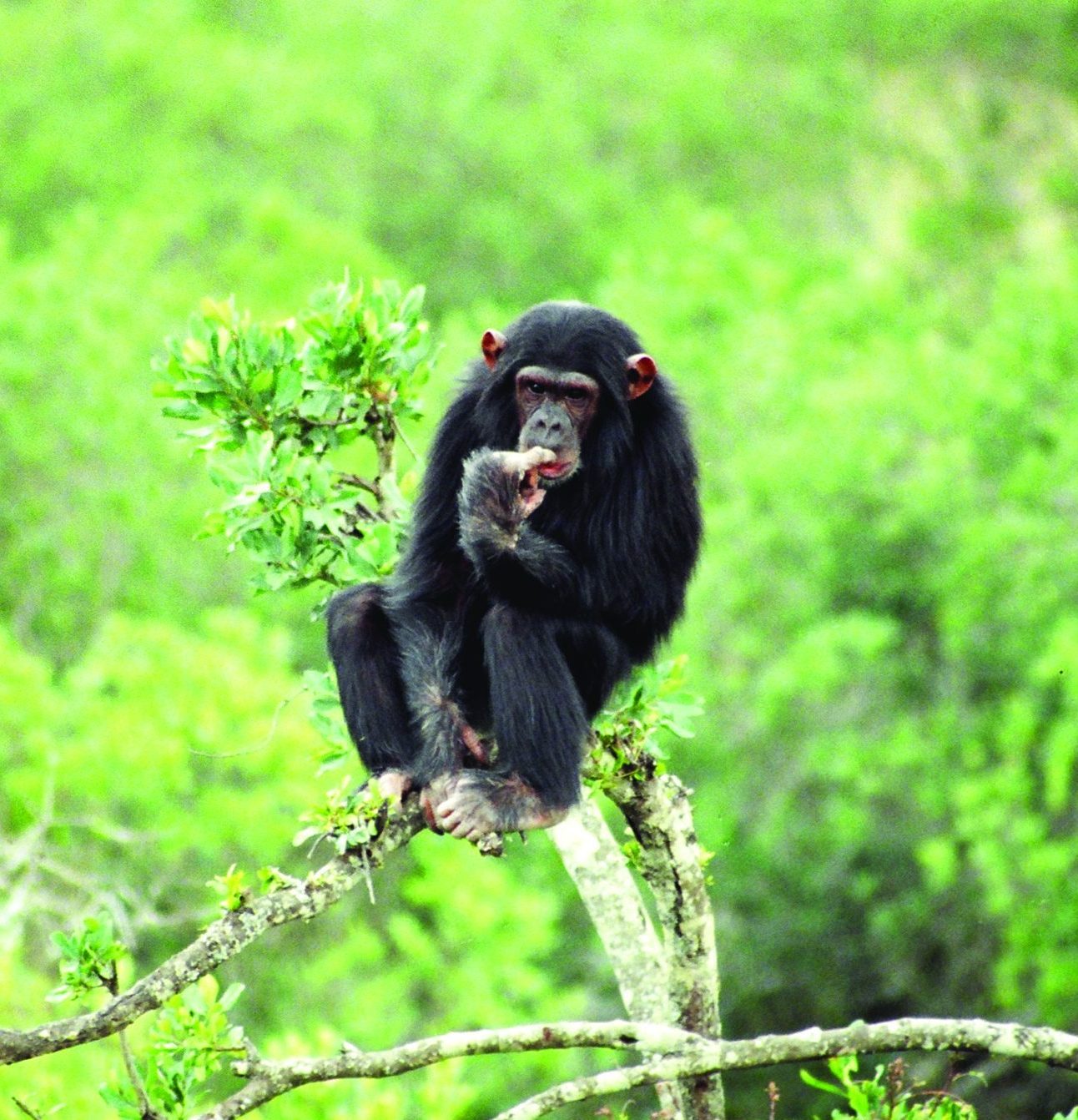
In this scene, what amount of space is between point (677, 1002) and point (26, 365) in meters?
19.3

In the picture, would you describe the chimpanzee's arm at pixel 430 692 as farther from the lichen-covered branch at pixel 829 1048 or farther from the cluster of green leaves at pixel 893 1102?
the cluster of green leaves at pixel 893 1102

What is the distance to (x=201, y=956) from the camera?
4852 millimetres

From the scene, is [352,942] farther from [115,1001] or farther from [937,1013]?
[115,1001]

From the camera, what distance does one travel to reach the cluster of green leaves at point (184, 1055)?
5383 mm

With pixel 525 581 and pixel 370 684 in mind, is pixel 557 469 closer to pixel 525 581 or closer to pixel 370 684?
pixel 525 581

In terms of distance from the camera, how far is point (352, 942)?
1889cm

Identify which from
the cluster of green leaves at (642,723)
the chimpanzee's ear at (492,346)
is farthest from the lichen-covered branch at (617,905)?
the chimpanzee's ear at (492,346)

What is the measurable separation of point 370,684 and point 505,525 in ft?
2.79

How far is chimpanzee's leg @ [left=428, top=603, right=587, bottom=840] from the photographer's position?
6.39 meters

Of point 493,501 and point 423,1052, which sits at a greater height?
point 493,501

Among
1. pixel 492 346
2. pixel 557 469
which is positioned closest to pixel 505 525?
pixel 557 469

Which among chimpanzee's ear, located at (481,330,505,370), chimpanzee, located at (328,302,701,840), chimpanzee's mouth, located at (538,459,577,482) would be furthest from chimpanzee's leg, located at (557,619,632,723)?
chimpanzee's ear, located at (481,330,505,370)

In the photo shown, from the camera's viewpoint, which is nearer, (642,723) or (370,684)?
(642,723)

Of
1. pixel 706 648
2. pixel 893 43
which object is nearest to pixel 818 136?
pixel 893 43
